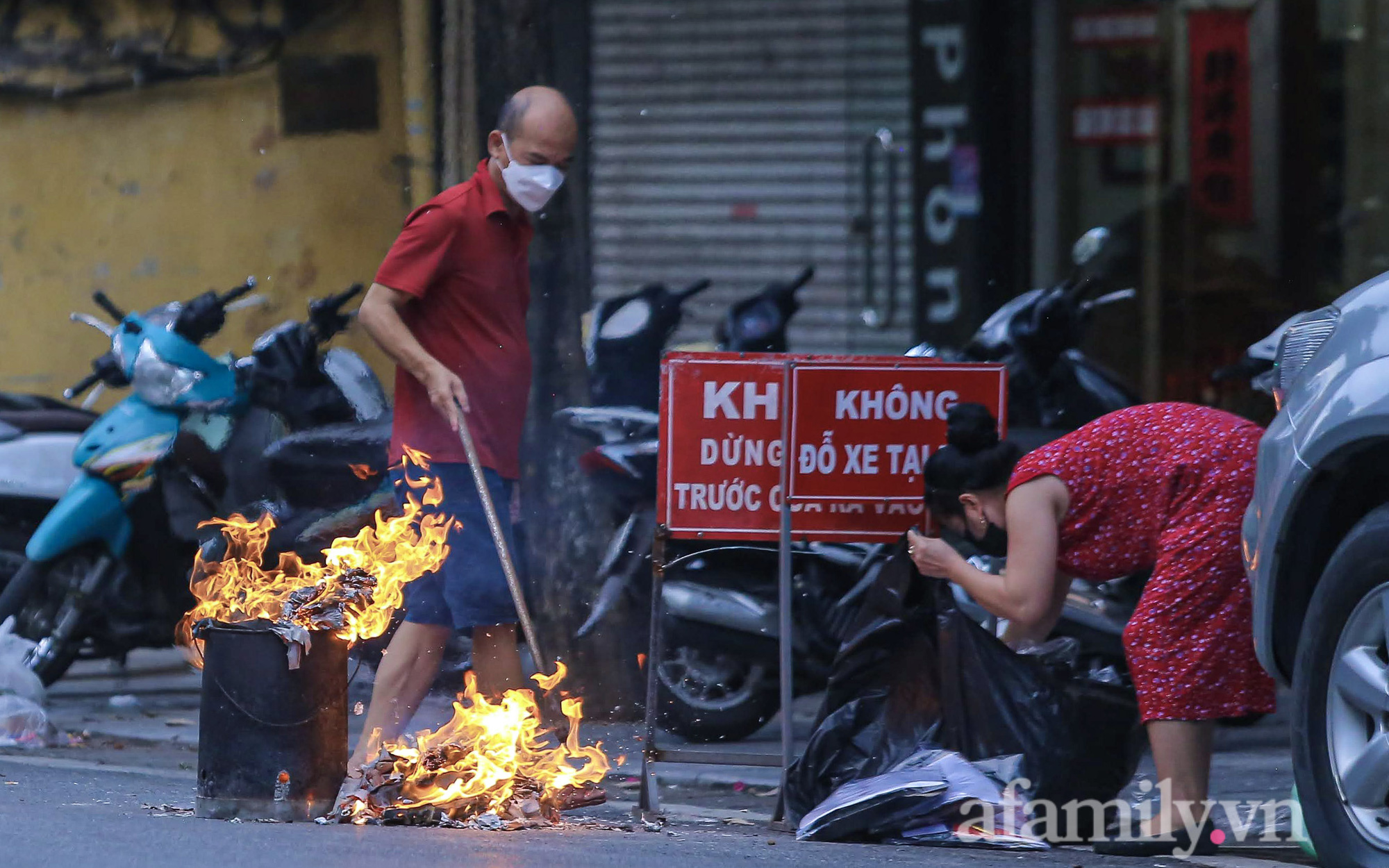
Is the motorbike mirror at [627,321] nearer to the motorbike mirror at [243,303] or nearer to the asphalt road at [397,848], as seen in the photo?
the motorbike mirror at [243,303]

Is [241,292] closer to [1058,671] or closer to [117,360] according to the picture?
[117,360]

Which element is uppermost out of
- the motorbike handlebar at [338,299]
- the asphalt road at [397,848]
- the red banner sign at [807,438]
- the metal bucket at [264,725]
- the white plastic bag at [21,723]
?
the motorbike handlebar at [338,299]

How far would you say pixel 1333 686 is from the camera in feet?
13.0

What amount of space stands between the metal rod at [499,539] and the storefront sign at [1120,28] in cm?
538

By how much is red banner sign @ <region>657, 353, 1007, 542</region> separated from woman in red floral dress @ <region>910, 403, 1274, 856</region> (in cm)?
32

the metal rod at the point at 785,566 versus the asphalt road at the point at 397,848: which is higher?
the metal rod at the point at 785,566

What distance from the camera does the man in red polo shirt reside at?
509cm

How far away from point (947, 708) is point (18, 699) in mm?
3221

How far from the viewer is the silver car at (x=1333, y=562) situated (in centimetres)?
383

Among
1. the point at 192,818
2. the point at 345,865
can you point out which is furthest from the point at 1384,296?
the point at 192,818

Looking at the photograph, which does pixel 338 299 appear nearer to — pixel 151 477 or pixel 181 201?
pixel 151 477

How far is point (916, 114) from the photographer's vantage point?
897 cm

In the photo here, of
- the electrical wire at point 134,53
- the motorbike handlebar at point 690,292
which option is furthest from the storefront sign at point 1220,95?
the electrical wire at point 134,53

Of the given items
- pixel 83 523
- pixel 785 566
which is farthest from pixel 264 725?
pixel 83 523
